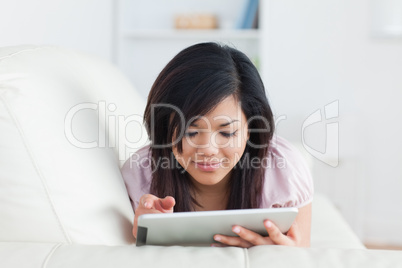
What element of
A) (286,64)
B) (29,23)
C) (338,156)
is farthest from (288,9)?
A: (29,23)

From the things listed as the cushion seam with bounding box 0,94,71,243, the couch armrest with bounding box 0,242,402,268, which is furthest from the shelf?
the couch armrest with bounding box 0,242,402,268

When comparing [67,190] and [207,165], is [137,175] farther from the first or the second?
[67,190]

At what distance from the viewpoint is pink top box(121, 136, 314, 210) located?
4.33 ft

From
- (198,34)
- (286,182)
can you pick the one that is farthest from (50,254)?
(198,34)

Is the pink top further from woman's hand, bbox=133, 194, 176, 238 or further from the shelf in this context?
the shelf

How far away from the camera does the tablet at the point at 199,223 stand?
3.09 feet

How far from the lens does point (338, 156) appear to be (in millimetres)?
3227

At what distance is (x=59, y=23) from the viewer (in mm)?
2291

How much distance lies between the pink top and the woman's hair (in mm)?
25

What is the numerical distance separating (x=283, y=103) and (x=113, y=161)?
240 cm

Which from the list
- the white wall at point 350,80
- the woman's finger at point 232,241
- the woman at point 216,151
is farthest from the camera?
the white wall at point 350,80

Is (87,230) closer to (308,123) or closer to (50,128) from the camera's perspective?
(50,128)

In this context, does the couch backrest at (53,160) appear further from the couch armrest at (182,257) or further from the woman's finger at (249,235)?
the woman's finger at (249,235)

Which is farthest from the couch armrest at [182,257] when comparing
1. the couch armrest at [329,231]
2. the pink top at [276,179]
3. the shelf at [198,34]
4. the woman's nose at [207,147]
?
the shelf at [198,34]
